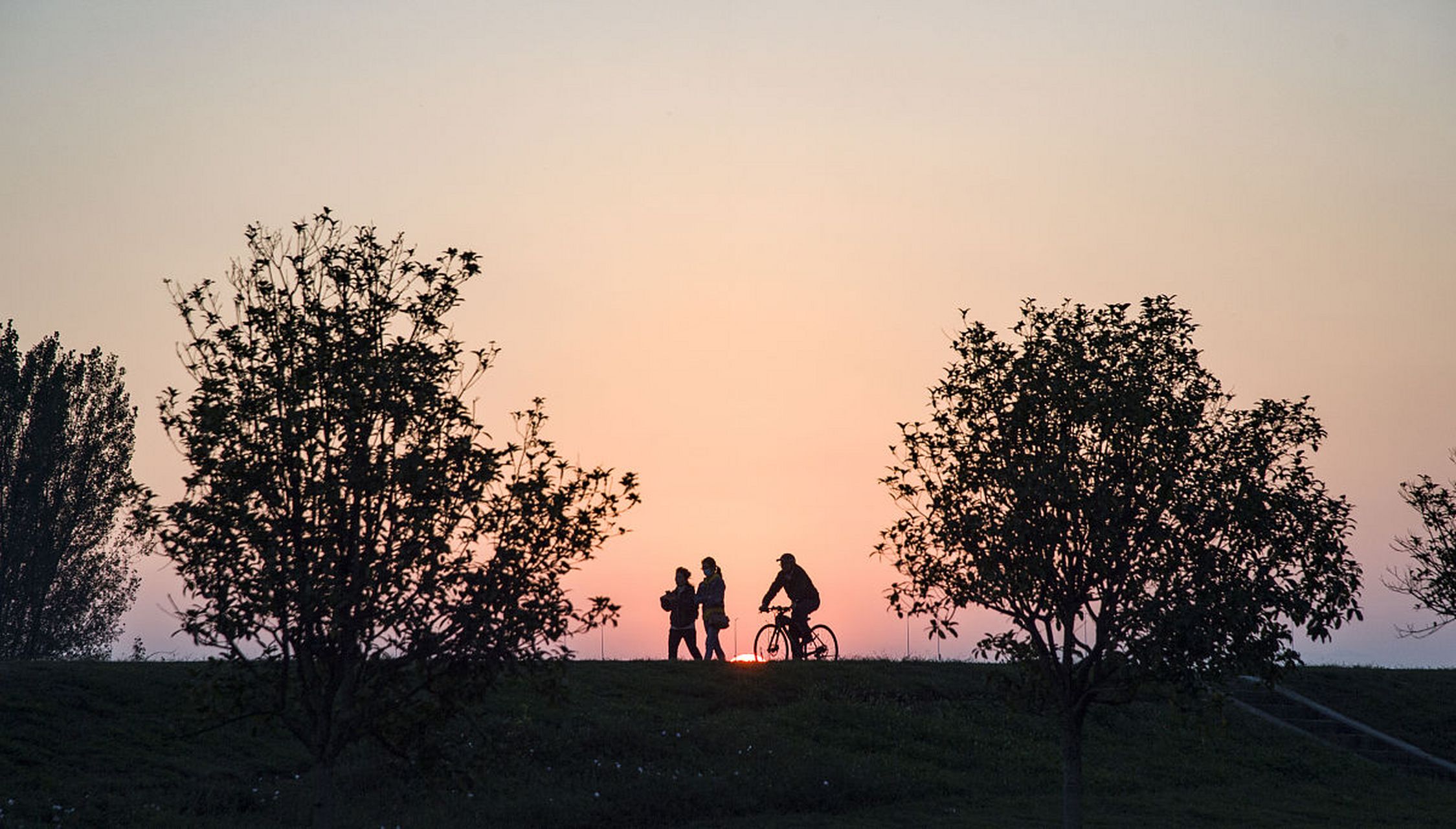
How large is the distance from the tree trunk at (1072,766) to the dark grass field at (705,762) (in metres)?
0.91

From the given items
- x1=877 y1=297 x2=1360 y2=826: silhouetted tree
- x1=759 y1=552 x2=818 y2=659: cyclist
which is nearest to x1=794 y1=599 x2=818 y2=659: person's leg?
x1=759 y1=552 x2=818 y2=659: cyclist

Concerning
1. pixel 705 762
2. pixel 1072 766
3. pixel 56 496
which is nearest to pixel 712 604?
pixel 705 762

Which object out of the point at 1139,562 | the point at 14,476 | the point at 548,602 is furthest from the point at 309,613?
the point at 14,476

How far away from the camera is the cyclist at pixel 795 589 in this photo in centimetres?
3266

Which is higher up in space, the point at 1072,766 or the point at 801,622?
the point at 801,622

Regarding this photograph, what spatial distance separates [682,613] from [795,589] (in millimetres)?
3033

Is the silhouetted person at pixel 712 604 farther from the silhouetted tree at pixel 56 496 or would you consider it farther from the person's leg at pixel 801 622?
the silhouetted tree at pixel 56 496

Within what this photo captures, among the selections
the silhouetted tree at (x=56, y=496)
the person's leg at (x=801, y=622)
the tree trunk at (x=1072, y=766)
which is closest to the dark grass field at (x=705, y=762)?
the tree trunk at (x=1072, y=766)

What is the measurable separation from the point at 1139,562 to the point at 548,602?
9.11 meters

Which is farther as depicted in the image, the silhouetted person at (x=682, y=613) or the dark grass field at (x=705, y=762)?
the silhouetted person at (x=682, y=613)

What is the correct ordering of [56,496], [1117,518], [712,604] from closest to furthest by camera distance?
[1117,518] → [712,604] → [56,496]

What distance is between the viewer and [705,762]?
24.6 meters

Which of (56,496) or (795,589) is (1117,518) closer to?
(795,589)

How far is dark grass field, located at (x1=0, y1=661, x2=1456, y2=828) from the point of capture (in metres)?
21.0
